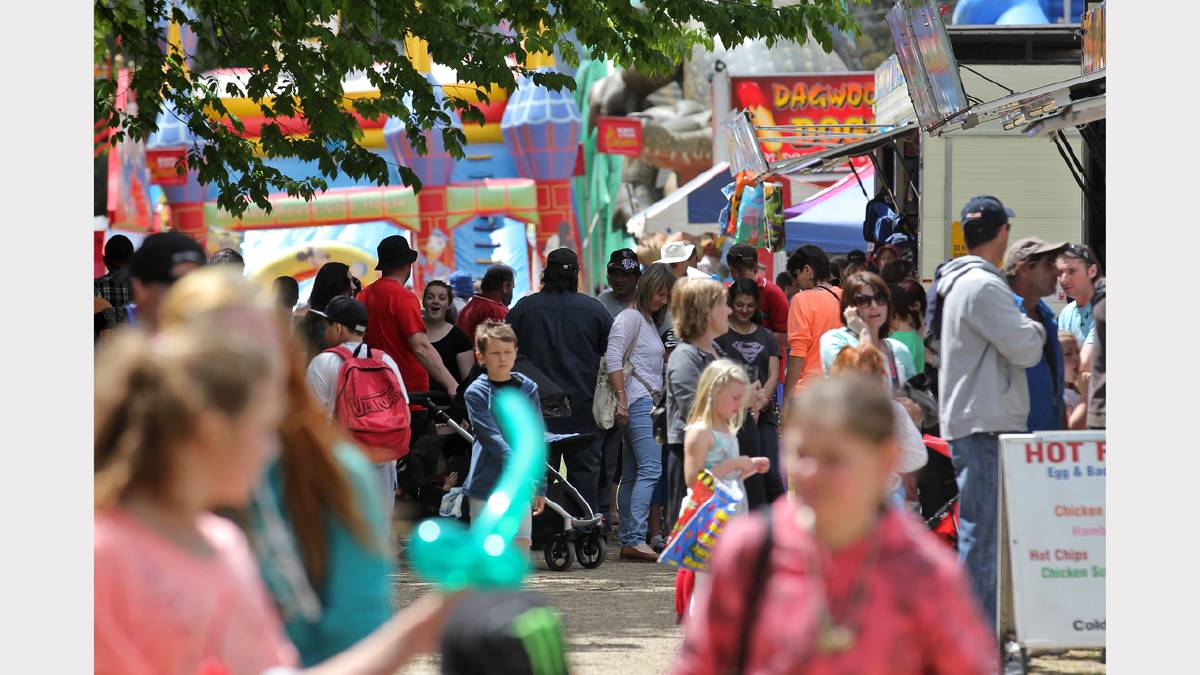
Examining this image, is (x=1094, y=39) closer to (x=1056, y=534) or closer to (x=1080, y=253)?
(x=1080, y=253)

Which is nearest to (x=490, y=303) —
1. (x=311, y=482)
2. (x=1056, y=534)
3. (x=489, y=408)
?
(x=489, y=408)

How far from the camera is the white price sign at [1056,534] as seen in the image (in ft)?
20.1

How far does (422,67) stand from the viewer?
29.3 m

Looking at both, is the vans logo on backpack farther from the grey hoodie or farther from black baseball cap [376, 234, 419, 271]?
the grey hoodie

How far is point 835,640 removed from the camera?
285 centimetres

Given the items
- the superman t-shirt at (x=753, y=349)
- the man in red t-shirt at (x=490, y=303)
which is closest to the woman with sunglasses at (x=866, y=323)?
the superman t-shirt at (x=753, y=349)

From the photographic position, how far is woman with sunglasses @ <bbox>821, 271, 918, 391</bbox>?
24.6 ft

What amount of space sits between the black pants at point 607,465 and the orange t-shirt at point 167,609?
8365mm

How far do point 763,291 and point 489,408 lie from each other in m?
3.57

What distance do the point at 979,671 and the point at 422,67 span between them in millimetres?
27198

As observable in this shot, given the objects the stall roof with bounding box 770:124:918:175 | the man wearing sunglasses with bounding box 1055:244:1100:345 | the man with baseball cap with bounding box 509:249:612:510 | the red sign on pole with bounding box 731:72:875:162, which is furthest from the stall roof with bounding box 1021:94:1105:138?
the red sign on pole with bounding box 731:72:875:162

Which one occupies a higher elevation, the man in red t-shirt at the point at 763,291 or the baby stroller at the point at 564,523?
the man in red t-shirt at the point at 763,291

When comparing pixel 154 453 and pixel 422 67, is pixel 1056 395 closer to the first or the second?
pixel 154 453

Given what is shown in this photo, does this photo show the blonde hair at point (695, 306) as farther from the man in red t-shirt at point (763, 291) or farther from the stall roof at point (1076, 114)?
the man in red t-shirt at point (763, 291)
